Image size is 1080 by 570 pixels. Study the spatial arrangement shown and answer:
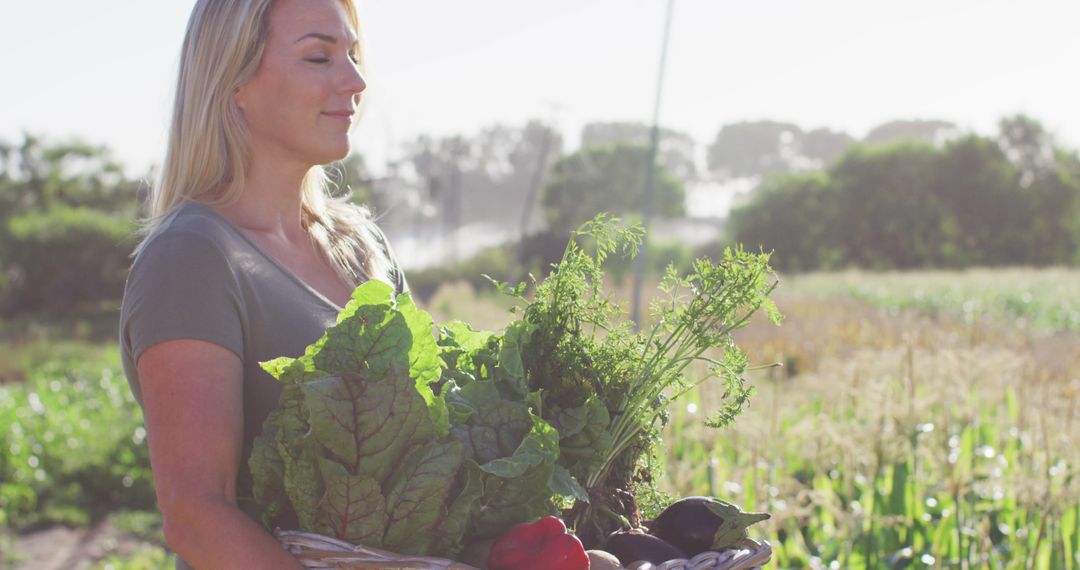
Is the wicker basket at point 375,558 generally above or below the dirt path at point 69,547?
above

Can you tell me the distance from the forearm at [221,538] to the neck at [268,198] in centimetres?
58

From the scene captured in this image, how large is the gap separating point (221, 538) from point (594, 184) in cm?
5173

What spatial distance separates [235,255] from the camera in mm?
1606

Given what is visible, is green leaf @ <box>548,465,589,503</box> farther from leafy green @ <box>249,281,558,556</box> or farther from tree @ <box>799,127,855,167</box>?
tree @ <box>799,127,855,167</box>

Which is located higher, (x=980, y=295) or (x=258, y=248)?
(x=258, y=248)

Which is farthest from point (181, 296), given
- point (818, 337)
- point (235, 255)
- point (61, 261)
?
point (61, 261)

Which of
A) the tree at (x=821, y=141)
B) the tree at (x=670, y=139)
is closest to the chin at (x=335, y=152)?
the tree at (x=670, y=139)

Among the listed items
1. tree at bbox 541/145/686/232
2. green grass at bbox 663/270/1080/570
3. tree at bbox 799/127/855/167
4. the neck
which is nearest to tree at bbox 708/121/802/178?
tree at bbox 799/127/855/167

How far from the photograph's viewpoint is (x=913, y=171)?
45469mm

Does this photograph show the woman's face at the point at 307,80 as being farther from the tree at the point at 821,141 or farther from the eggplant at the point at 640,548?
the tree at the point at 821,141

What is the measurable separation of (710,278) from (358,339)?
0.55m

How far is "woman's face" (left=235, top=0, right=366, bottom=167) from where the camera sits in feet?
5.74

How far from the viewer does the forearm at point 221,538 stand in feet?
4.40

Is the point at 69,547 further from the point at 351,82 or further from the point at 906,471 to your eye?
the point at 351,82
